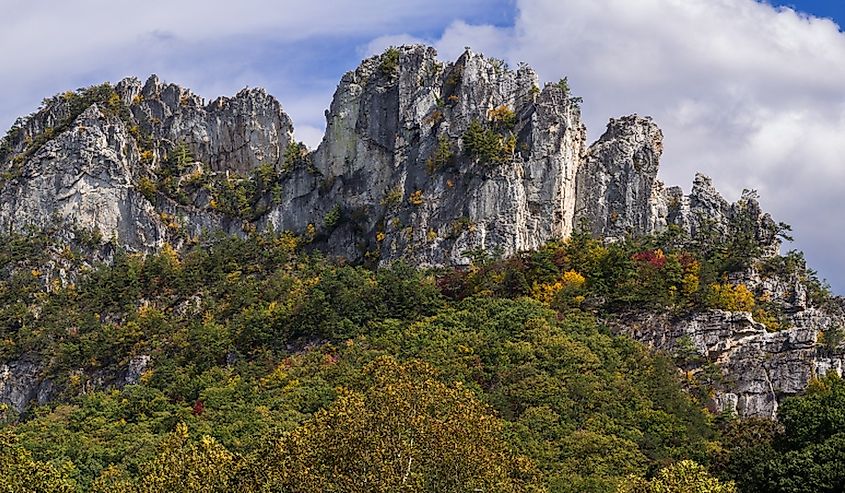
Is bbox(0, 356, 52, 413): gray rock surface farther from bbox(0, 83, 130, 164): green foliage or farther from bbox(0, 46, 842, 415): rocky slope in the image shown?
bbox(0, 83, 130, 164): green foliage

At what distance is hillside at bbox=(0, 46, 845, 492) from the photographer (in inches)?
1278

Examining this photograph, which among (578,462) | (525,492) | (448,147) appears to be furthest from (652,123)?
(525,492)

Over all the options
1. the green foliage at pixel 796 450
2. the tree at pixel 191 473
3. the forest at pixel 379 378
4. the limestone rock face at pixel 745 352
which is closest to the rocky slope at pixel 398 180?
the limestone rock face at pixel 745 352

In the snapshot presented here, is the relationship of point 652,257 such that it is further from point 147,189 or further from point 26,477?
point 147,189

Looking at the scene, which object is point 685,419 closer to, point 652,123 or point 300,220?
point 652,123

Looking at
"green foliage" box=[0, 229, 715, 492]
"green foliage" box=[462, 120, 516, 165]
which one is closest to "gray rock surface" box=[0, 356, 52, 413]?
"green foliage" box=[0, 229, 715, 492]

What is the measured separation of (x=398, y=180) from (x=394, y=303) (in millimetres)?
15582

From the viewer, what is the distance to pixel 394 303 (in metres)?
57.4

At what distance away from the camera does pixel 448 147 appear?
68.7 metres

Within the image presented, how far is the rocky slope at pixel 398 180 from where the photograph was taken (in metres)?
61.9

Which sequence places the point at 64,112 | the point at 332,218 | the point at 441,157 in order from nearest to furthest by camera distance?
1. the point at 441,157
2. the point at 332,218
3. the point at 64,112

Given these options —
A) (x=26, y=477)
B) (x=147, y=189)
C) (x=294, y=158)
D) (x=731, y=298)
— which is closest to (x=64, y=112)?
(x=147, y=189)

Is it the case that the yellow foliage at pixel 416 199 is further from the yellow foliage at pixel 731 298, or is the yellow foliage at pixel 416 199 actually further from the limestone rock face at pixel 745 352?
the yellow foliage at pixel 731 298

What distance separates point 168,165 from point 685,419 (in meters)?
52.7
